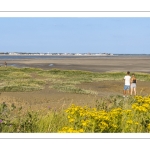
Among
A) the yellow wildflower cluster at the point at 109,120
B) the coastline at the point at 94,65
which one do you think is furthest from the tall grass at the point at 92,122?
the coastline at the point at 94,65

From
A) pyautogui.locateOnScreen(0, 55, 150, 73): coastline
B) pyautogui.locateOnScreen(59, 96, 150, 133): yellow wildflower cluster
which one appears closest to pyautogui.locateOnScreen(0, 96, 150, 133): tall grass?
pyautogui.locateOnScreen(59, 96, 150, 133): yellow wildflower cluster

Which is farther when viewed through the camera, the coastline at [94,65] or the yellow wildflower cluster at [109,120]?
the coastline at [94,65]

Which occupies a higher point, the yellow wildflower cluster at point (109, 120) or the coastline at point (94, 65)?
the coastline at point (94, 65)

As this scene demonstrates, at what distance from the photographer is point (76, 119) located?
198 inches

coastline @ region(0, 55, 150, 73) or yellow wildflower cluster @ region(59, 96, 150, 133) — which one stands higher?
coastline @ region(0, 55, 150, 73)

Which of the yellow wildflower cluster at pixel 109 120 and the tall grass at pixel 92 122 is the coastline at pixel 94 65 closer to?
the tall grass at pixel 92 122

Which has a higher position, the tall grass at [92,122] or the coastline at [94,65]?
the coastline at [94,65]

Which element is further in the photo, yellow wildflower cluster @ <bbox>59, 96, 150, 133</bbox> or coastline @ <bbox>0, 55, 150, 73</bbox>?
coastline @ <bbox>0, 55, 150, 73</bbox>

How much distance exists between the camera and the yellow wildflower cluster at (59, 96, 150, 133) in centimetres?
457

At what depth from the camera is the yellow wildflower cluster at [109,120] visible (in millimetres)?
4574

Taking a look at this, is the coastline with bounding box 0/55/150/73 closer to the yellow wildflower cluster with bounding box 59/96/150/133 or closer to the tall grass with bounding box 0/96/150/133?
the tall grass with bounding box 0/96/150/133
